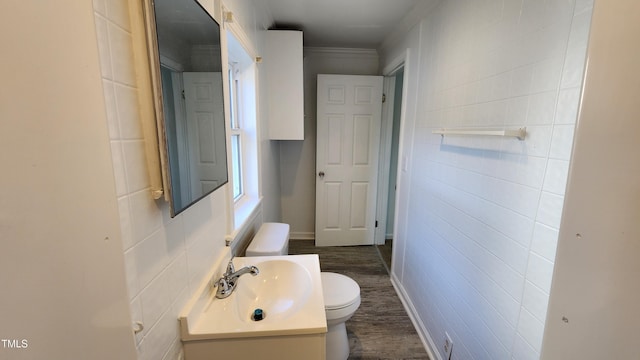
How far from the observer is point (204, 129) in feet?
3.09

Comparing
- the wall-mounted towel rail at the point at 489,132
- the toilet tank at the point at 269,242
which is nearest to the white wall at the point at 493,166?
the wall-mounted towel rail at the point at 489,132

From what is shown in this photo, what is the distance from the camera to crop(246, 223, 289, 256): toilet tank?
1557 mm

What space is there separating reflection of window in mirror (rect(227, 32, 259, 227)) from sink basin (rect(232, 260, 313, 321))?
24.9 inches

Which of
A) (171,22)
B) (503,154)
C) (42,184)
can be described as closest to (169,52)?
(171,22)

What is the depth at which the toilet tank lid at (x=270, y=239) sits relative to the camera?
1.59 meters

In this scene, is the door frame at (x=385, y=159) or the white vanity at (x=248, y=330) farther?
the door frame at (x=385, y=159)

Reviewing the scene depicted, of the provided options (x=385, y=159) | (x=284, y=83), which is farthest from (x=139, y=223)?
(x=385, y=159)

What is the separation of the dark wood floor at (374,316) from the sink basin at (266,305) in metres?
0.87

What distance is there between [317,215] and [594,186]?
2.91 m

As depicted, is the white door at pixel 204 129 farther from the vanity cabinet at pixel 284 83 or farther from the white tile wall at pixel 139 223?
the vanity cabinet at pixel 284 83

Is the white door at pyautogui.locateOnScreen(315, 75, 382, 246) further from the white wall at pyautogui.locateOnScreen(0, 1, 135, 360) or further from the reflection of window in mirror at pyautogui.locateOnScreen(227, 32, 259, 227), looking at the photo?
the white wall at pyautogui.locateOnScreen(0, 1, 135, 360)

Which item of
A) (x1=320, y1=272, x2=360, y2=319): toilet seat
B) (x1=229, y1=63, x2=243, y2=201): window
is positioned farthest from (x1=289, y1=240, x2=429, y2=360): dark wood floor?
(x1=229, y1=63, x2=243, y2=201): window

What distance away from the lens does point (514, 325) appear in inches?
41.3

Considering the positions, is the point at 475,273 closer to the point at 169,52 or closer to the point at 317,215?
the point at 169,52
